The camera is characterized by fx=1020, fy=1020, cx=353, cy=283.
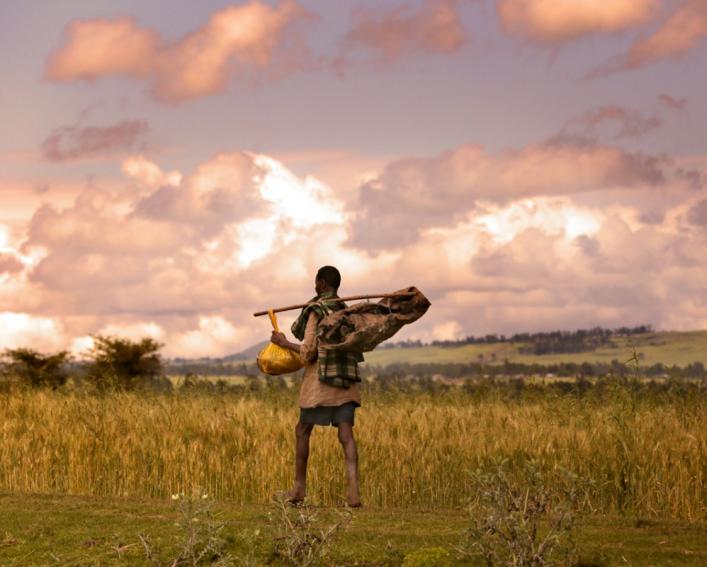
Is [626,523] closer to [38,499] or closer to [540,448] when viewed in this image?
[540,448]

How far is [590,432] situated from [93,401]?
8.03 meters

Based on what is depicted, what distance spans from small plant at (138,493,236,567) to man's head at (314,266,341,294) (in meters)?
2.94

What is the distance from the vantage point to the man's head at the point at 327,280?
10906 mm

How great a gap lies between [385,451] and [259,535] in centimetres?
367

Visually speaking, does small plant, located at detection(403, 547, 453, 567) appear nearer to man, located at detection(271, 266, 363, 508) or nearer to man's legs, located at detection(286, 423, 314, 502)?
man, located at detection(271, 266, 363, 508)

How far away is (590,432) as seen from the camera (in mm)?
13227

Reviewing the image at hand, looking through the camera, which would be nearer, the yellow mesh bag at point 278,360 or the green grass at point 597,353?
the yellow mesh bag at point 278,360

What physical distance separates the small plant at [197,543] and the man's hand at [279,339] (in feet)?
7.79

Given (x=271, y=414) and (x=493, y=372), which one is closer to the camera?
(x=271, y=414)

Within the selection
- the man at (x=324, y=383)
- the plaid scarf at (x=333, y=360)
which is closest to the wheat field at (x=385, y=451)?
the man at (x=324, y=383)

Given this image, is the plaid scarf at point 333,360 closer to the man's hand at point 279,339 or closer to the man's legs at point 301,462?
the man's hand at point 279,339

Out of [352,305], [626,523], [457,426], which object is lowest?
[626,523]

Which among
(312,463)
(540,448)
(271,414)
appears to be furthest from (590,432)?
(271,414)

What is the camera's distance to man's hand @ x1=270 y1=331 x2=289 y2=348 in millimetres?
10859
